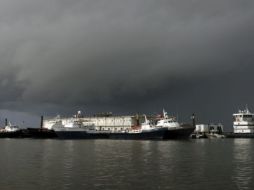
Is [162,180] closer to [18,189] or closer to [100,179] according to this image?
[100,179]

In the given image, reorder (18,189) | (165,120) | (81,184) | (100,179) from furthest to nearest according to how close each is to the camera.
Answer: (165,120)
(100,179)
(81,184)
(18,189)

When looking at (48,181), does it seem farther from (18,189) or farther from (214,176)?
(214,176)

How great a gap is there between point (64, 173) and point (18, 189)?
10.3 m

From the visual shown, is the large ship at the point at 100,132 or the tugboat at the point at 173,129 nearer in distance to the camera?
the tugboat at the point at 173,129

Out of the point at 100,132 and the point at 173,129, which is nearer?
the point at 173,129

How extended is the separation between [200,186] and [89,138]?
512 feet

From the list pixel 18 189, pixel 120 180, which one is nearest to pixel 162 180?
pixel 120 180

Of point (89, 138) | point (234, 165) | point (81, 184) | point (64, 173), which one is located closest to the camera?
point (81, 184)

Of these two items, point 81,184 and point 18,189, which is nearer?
point 18,189

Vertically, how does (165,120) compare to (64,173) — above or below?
above

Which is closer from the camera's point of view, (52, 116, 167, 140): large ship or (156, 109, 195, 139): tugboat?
(156, 109, 195, 139): tugboat

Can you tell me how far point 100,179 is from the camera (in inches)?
1575

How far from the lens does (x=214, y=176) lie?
138 ft

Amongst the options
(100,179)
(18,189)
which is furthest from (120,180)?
(18,189)
